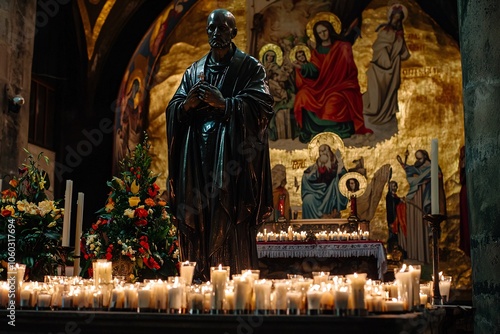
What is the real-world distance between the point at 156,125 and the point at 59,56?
2355 mm

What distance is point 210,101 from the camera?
3.98m

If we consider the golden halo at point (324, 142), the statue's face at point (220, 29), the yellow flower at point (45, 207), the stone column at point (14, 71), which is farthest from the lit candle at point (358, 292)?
the golden halo at point (324, 142)

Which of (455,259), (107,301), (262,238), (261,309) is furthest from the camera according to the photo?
(455,259)

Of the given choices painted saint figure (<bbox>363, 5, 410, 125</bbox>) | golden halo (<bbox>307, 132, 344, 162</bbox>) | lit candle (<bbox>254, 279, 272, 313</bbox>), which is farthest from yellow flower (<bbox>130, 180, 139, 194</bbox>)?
painted saint figure (<bbox>363, 5, 410, 125</bbox>)

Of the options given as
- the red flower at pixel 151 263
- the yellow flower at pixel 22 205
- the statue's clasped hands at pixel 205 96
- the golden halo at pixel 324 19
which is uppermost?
the golden halo at pixel 324 19

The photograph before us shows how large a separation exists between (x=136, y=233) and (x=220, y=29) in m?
1.89

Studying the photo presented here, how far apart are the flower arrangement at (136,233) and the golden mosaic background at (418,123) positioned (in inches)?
314

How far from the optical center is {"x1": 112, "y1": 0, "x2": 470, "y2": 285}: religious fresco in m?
13.0

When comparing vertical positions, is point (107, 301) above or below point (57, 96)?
below

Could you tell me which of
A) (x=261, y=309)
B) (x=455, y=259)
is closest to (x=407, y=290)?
(x=261, y=309)

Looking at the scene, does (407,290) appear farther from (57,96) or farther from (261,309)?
(57,96)

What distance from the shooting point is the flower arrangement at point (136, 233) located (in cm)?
528

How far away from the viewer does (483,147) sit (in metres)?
4.82

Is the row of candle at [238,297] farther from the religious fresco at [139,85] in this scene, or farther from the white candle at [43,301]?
the religious fresco at [139,85]
